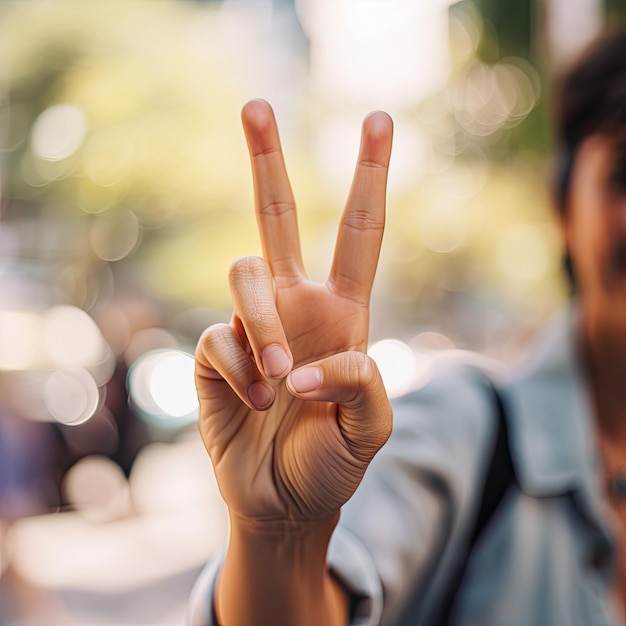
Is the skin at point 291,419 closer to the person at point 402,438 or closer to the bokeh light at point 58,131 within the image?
the person at point 402,438

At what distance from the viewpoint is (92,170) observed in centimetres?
328

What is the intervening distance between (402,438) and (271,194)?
29 cm

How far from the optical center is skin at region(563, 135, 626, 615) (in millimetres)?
777

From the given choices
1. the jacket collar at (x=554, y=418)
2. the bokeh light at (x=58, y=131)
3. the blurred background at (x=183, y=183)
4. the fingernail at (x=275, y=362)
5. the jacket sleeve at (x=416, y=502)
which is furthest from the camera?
the bokeh light at (x=58, y=131)

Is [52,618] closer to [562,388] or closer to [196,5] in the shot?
[562,388]

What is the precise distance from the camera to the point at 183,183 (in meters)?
3.68

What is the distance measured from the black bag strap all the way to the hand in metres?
0.24

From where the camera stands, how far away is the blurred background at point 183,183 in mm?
2461

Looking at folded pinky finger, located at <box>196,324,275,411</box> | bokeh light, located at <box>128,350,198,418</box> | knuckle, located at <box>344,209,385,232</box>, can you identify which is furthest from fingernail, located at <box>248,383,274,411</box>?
bokeh light, located at <box>128,350,198,418</box>

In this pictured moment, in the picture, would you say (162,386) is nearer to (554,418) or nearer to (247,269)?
(554,418)

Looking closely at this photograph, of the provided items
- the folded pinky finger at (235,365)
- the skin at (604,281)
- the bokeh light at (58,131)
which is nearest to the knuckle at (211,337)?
the folded pinky finger at (235,365)

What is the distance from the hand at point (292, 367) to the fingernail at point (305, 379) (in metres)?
0.03

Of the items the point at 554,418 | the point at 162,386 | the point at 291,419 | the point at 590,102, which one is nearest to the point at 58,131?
the point at 162,386

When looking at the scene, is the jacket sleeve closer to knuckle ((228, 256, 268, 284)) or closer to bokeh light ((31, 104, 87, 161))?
knuckle ((228, 256, 268, 284))
